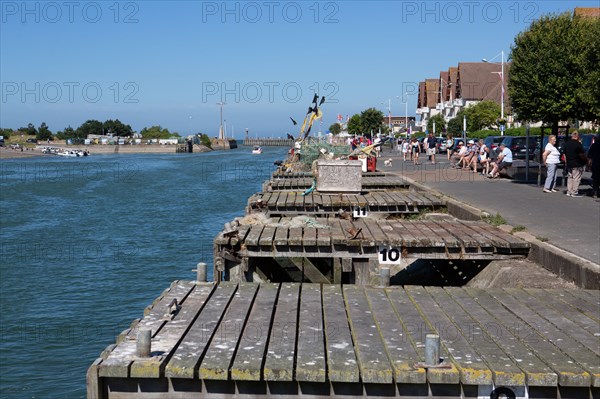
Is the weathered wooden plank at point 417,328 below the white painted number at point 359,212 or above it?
below

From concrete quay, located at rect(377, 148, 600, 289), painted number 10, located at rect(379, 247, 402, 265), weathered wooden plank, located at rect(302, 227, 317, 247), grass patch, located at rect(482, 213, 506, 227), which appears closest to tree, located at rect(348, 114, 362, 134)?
concrete quay, located at rect(377, 148, 600, 289)

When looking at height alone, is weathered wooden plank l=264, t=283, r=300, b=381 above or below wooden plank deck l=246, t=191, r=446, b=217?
below

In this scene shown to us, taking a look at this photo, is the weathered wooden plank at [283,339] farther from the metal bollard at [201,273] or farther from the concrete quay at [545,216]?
the concrete quay at [545,216]

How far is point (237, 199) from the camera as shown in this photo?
48.4 meters

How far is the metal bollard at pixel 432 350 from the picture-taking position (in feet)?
18.3

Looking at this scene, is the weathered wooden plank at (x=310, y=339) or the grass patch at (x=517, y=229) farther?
the grass patch at (x=517, y=229)

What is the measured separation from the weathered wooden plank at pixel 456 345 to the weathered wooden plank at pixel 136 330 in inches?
90.7

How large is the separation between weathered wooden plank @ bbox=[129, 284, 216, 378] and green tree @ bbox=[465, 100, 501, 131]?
69.3 meters

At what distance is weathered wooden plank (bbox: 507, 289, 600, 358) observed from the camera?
6559 millimetres

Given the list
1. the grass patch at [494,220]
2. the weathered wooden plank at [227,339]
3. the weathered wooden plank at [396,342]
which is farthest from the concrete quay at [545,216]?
the weathered wooden plank at [227,339]

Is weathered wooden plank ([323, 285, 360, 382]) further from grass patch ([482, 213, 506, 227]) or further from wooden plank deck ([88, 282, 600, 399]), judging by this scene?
grass patch ([482, 213, 506, 227])

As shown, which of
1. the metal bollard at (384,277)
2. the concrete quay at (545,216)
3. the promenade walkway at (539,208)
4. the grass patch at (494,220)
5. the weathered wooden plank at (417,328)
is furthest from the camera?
the grass patch at (494,220)

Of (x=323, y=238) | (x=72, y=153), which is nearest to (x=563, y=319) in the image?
(x=323, y=238)

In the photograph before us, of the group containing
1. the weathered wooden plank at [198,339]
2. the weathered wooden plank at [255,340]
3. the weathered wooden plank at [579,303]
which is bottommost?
the weathered wooden plank at [579,303]
